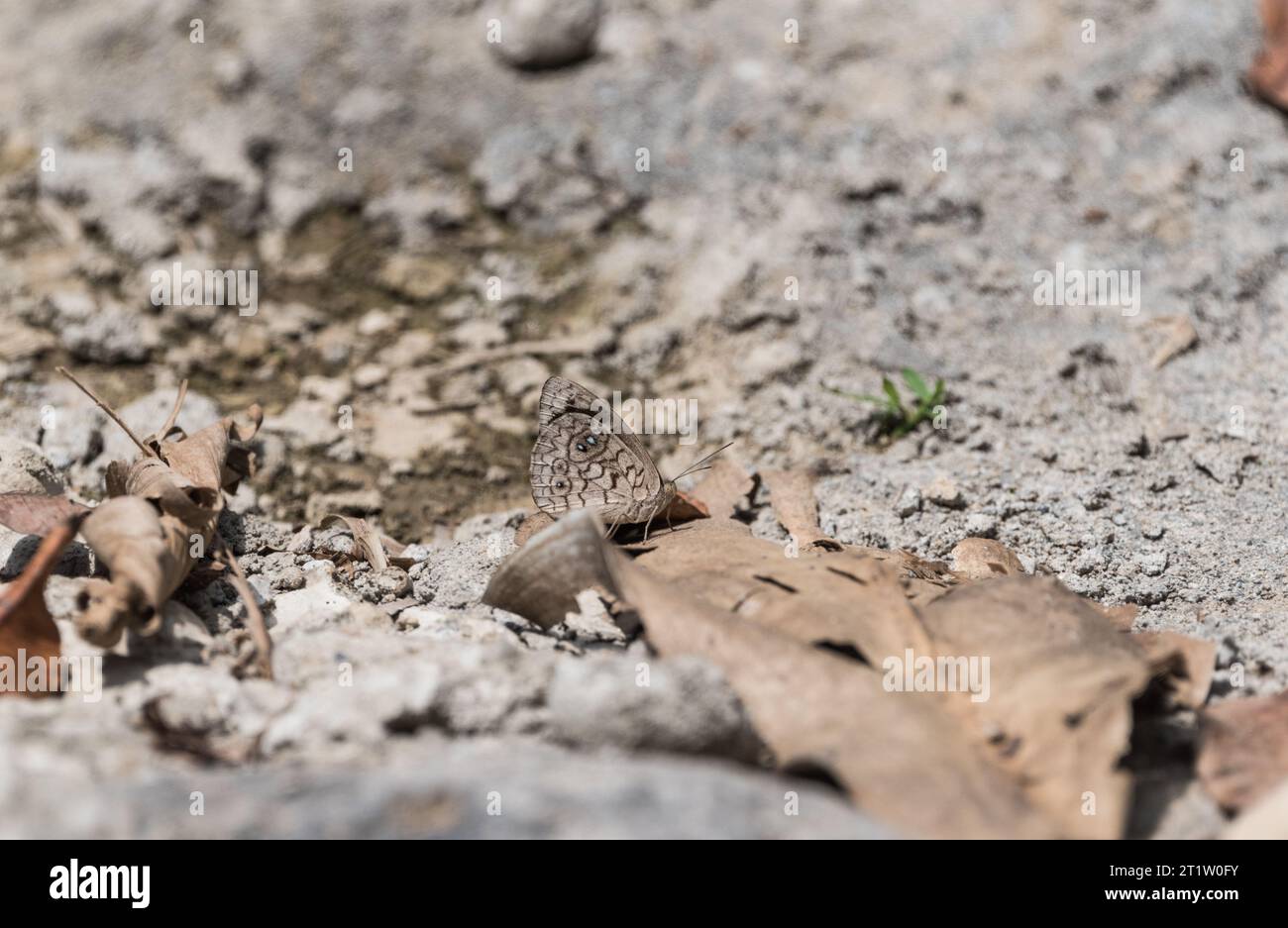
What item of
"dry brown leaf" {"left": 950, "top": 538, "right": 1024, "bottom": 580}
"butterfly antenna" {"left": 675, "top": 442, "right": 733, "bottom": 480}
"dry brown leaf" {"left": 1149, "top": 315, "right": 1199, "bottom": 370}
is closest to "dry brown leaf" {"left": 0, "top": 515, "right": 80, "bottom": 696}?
"butterfly antenna" {"left": 675, "top": 442, "right": 733, "bottom": 480}

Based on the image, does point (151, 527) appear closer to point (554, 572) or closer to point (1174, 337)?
point (554, 572)

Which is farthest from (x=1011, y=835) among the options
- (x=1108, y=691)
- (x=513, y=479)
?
(x=513, y=479)

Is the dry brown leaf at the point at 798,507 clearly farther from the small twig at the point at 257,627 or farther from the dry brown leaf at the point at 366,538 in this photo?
the small twig at the point at 257,627

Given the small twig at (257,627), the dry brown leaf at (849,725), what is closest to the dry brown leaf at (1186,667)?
the dry brown leaf at (849,725)

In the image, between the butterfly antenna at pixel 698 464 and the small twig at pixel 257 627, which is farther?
the butterfly antenna at pixel 698 464

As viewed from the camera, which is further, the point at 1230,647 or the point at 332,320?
the point at 332,320

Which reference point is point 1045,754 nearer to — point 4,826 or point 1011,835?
point 1011,835
